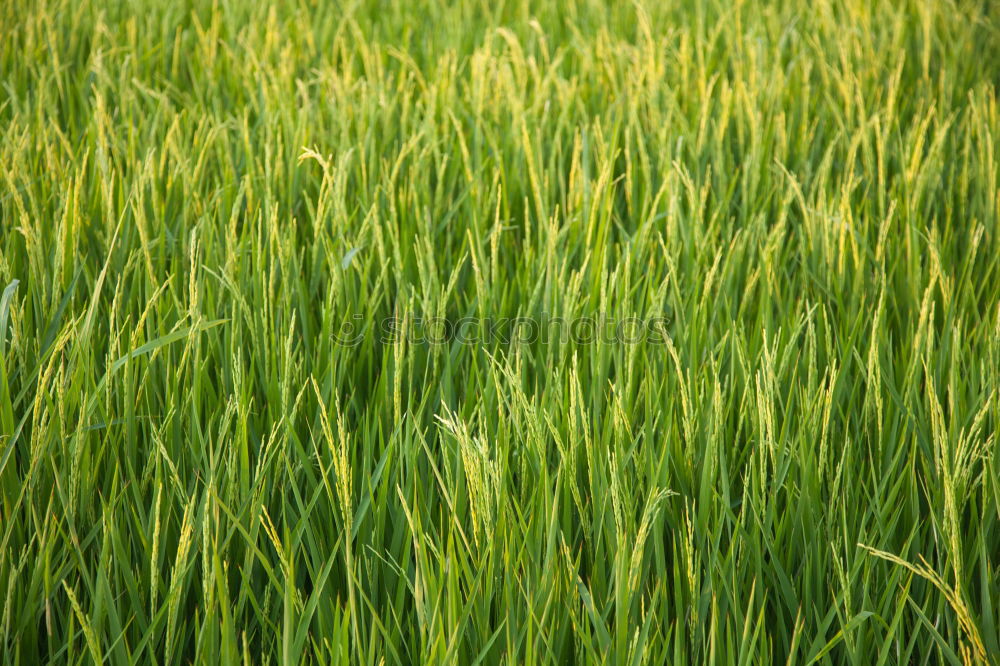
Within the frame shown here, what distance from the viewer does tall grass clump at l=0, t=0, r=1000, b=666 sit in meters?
0.95

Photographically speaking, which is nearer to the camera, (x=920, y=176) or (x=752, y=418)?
(x=752, y=418)

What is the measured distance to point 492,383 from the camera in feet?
4.15

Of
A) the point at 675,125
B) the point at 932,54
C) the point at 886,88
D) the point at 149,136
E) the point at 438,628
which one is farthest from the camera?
the point at 932,54

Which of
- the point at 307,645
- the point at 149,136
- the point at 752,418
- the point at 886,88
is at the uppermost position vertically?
the point at 886,88

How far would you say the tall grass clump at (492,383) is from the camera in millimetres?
952

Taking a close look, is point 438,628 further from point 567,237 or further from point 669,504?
point 567,237

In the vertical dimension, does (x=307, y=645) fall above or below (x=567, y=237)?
below

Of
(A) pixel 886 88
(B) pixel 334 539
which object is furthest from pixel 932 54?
(B) pixel 334 539

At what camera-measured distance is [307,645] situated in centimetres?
96

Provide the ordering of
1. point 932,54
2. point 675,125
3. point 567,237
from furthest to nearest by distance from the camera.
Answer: point 932,54, point 675,125, point 567,237

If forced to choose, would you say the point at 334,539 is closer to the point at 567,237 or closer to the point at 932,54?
the point at 567,237

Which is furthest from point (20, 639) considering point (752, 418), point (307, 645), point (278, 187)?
point (278, 187)

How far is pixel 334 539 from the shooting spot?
3.52 ft

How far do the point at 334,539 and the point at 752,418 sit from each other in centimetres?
58
